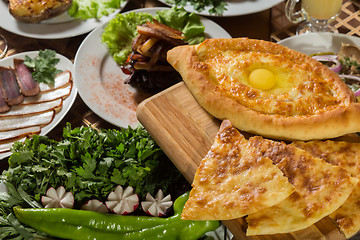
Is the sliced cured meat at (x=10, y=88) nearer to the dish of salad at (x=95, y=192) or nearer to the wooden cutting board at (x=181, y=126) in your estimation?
the dish of salad at (x=95, y=192)

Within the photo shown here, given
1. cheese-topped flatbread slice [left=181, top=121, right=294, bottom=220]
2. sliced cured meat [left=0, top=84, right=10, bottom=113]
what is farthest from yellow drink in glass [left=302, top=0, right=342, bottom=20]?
sliced cured meat [left=0, top=84, right=10, bottom=113]

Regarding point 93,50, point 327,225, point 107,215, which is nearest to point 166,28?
point 93,50

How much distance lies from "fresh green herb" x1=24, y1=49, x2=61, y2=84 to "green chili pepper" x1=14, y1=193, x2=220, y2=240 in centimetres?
129

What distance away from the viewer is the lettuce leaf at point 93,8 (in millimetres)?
4023

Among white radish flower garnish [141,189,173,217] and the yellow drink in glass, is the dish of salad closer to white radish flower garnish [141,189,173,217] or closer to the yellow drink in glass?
white radish flower garnish [141,189,173,217]

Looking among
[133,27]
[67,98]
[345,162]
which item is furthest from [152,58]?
[345,162]

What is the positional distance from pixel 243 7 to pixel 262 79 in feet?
4.96

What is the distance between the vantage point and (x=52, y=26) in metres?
3.97

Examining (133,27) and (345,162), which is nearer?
(345,162)

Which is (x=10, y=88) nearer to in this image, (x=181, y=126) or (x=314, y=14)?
(x=181, y=126)

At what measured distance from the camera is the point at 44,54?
3.68 metres

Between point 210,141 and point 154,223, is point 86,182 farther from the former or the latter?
point 210,141

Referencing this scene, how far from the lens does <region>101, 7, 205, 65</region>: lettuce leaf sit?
3.77 metres

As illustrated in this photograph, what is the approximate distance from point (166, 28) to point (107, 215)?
5.30 ft
